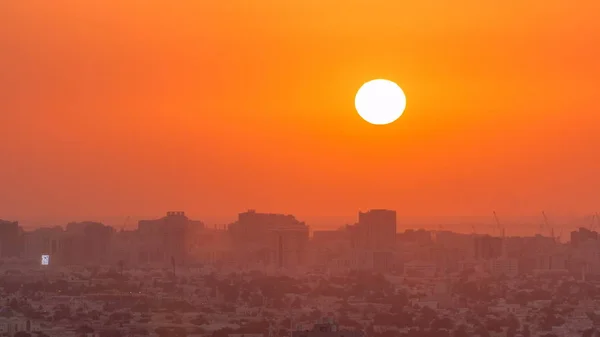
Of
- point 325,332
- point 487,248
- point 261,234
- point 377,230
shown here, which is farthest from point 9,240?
point 325,332

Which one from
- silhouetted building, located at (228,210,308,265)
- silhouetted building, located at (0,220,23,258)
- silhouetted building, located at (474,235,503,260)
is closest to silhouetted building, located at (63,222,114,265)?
silhouetted building, located at (0,220,23,258)

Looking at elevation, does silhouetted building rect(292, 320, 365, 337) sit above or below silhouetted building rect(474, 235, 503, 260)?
below

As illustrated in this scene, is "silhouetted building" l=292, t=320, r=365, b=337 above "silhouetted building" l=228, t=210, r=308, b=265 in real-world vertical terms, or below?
below

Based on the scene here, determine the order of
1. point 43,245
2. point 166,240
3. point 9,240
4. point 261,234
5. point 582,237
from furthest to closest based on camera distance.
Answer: point 261,234, point 582,237, point 43,245, point 166,240, point 9,240

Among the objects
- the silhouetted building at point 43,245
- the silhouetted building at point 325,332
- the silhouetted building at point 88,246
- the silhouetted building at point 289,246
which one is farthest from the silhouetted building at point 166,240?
the silhouetted building at point 325,332

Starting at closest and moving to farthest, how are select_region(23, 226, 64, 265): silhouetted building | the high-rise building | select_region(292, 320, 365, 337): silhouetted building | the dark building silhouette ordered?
1. select_region(292, 320, 365, 337): silhouetted building
2. select_region(23, 226, 64, 265): silhouetted building
3. the high-rise building
4. the dark building silhouette

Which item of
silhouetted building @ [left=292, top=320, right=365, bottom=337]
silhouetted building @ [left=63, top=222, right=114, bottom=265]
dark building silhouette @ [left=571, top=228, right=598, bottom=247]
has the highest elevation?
dark building silhouette @ [left=571, top=228, right=598, bottom=247]

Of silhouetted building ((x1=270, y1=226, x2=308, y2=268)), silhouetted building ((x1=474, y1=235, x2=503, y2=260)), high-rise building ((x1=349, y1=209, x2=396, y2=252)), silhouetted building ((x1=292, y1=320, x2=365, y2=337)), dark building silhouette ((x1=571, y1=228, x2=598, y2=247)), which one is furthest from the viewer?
dark building silhouette ((x1=571, y1=228, x2=598, y2=247))

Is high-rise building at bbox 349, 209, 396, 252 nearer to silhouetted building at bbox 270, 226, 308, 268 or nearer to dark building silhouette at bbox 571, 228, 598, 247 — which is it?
silhouetted building at bbox 270, 226, 308, 268

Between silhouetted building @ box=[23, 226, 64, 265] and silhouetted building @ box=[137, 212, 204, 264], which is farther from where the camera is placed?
silhouetted building @ box=[137, 212, 204, 264]

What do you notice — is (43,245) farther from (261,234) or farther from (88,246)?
(261,234)

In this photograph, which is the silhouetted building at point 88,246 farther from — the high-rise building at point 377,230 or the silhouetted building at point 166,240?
the high-rise building at point 377,230

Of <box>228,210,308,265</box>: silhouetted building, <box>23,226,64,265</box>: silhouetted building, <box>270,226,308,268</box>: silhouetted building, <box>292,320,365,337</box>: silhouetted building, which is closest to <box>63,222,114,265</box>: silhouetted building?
<box>23,226,64,265</box>: silhouetted building

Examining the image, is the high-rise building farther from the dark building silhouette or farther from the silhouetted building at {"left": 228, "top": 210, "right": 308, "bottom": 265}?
the dark building silhouette
